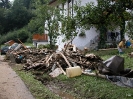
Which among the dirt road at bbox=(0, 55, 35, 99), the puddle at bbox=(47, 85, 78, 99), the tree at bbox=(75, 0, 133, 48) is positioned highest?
the tree at bbox=(75, 0, 133, 48)

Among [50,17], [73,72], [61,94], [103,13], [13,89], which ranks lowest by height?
[61,94]

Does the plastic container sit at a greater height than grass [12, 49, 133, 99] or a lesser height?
greater

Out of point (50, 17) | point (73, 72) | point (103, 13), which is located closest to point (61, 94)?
point (73, 72)

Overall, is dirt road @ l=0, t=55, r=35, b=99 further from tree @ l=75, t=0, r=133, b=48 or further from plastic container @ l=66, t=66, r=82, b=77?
tree @ l=75, t=0, r=133, b=48

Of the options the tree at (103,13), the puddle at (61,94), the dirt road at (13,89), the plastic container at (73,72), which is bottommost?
the puddle at (61,94)

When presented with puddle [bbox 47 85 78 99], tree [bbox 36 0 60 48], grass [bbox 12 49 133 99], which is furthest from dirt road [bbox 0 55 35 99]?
tree [bbox 36 0 60 48]

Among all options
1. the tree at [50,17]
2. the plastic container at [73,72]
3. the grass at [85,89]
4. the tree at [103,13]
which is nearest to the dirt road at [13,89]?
the grass at [85,89]

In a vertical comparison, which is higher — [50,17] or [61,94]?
[50,17]

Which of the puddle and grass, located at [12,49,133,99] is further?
the puddle

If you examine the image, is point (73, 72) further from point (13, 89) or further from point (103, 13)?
point (103, 13)

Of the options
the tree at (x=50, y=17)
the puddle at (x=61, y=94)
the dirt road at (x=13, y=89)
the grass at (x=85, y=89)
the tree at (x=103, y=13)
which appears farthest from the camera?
the tree at (x=50, y=17)

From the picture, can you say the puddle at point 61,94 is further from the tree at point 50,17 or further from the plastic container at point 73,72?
the tree at point 50,17

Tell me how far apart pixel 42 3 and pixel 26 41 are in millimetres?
28834

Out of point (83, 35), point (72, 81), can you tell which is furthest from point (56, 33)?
point (72, 81)
